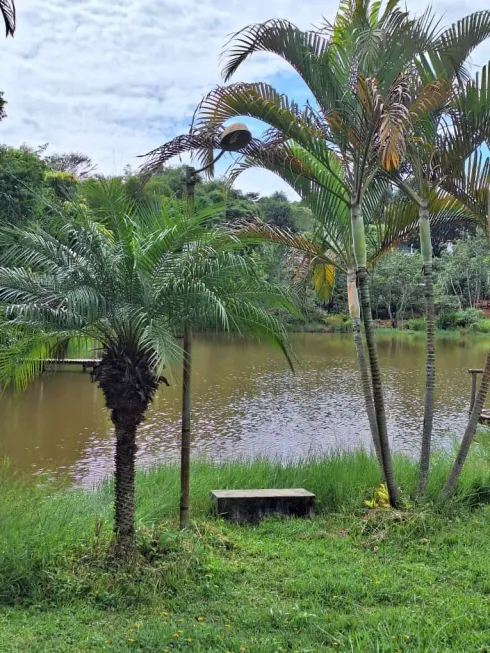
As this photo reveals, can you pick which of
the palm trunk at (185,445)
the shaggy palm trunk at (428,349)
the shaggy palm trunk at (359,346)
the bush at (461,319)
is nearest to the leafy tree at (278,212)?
the bush at (461,319)

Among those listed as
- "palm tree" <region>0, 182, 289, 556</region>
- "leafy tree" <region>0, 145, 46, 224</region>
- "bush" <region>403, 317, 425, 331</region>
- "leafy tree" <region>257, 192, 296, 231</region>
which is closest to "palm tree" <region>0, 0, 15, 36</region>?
"palm tree" <region>0, 182, 289, 556</region>

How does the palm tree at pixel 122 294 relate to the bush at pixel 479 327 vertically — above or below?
above

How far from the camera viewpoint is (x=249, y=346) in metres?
30.2

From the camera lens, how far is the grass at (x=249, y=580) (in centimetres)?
313

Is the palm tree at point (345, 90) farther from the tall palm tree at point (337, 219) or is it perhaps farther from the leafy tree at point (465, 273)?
the leafy tree at point (465, 273)

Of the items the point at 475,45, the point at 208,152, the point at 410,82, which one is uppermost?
the point at 475,45

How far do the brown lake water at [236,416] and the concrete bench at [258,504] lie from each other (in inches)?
50.1

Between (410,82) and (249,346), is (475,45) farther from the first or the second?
(249,346)

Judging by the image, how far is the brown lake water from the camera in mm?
10492

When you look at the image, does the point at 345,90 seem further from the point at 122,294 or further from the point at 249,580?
the point at 249,580

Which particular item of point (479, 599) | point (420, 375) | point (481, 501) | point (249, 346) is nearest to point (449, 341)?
point (249, 346)

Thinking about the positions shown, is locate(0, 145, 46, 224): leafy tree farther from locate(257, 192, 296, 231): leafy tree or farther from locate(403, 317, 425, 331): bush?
locate(257, 192, 296, 231): leafy tree

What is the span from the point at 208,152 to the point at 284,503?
3396mm

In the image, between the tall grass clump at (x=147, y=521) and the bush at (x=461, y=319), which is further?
the bush at (x=461, y=319)
